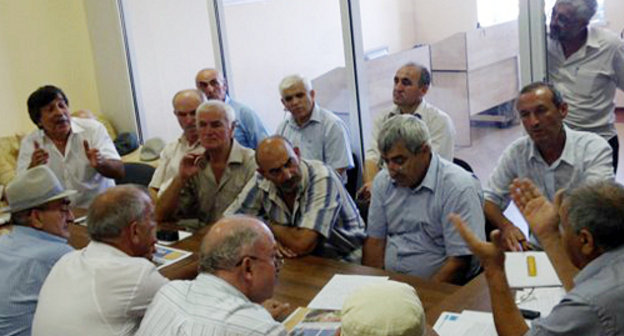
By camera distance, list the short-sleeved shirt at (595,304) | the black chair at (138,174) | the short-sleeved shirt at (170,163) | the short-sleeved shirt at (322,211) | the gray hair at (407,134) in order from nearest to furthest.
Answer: the short-sleeved shirt at (595,304), the gray hair at (407,134), the short-sleeved shirt at (322,211), the short-sleeved shirt at (170,163), the black chair at (138,174)

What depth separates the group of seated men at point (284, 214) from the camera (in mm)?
1942

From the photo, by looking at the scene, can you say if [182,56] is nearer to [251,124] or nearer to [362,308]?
[251,124]

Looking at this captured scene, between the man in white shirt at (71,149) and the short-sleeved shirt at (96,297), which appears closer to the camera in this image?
the short-sleeved shirt at (96,297)

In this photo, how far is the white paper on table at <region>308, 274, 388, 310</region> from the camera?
2635 mm

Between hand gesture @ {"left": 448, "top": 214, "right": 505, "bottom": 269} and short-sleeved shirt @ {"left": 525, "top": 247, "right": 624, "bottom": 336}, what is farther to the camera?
hand gesture @ {"left": 448, "top": 214, "right": 505, "bottom": 269}

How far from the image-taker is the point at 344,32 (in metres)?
5.09

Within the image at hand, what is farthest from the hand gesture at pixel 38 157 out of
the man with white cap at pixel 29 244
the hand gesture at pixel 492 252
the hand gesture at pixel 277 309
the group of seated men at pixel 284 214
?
the hand gesture at pixel 492 252

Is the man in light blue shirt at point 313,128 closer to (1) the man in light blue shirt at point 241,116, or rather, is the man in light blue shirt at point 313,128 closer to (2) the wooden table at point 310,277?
(1) the man in light blue shirt at point 241,116

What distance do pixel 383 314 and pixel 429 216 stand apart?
164 centimetres

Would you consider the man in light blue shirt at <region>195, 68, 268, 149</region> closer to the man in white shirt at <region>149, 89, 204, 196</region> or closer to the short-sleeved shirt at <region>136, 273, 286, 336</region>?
the man in white shirt at <region>149, 89, 204, 196</region>

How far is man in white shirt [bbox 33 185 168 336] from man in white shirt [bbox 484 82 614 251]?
1.60 metres

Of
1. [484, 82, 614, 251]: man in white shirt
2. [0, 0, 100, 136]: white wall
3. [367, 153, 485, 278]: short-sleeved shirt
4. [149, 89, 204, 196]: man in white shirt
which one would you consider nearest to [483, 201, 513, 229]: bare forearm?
[484, 82, 614, 251]: man in white shirt

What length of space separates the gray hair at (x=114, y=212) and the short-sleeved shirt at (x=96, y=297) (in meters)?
0.13

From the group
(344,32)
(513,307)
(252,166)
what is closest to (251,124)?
(344,32)
